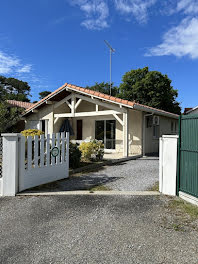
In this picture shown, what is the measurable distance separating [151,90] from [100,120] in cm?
1590

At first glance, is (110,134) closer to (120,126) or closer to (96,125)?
(120,126)

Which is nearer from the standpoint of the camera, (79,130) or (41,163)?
(41,163)

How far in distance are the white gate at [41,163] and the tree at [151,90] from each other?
21657mm

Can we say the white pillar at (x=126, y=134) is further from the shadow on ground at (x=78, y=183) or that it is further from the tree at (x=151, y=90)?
the tree at (x=151, y=90)

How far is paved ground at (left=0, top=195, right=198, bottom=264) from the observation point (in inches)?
84.3

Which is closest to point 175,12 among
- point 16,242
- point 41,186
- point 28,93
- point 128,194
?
point 128,194

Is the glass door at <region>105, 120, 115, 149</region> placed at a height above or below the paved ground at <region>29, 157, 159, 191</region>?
above

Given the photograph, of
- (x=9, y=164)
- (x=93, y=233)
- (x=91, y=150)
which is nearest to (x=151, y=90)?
(x=91, y=150)

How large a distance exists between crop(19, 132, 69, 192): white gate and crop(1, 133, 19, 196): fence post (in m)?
0.15

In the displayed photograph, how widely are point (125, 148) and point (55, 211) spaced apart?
672 cm

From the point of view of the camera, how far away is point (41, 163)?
5016 mm

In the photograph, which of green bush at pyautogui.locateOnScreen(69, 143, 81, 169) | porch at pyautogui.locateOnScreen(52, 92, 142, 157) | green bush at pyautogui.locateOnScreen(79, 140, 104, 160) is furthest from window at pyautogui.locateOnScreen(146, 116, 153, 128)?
green bush at pyautogui.locateOnScreen(69, 143, 81, 169)

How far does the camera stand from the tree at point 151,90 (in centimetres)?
2517

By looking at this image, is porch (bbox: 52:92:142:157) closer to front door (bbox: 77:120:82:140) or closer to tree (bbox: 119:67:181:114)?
front door (bbox: 77:120:82:140)
